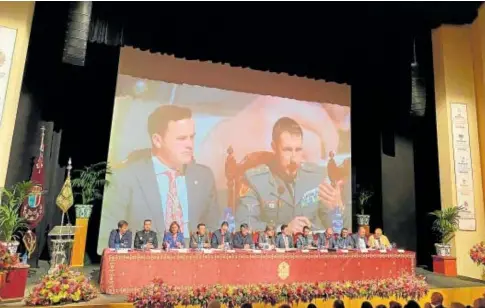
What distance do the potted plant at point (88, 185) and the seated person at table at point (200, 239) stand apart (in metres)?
2.02

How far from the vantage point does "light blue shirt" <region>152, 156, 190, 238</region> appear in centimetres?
647

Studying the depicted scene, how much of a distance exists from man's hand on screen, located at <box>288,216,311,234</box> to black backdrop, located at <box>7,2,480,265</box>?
1.80m

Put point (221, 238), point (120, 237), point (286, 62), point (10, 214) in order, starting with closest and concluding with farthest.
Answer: point (10, 214) < point (120, 237) < point (221, 238) < point (286, 62)

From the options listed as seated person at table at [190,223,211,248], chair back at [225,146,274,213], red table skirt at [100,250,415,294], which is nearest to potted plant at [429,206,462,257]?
red table skirt at [100,250,415,294]

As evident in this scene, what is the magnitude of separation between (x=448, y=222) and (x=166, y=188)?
16.1ft

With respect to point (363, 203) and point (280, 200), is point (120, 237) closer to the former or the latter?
point (280, 200)

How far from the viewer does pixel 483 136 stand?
7.19 metres

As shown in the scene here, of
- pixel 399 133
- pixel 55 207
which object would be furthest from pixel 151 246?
→ pixel 399 133

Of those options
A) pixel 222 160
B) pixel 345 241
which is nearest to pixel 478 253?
pixel 345 241

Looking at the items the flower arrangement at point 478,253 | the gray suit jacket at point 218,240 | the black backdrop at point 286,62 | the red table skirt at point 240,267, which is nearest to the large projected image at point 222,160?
the black backdrop at point 286,62

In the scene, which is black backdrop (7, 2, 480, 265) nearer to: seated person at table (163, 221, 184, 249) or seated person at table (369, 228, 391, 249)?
seated person at table (369, 228, 391, 249)

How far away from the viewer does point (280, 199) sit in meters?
7.18

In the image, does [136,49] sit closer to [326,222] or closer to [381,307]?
[326,222]

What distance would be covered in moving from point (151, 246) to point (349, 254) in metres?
2.63
